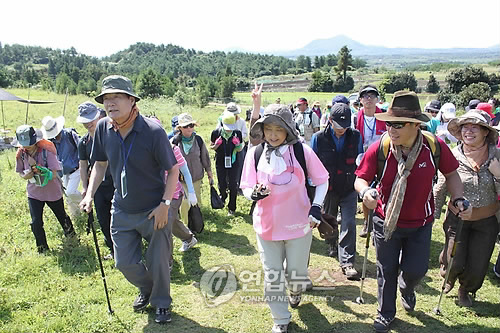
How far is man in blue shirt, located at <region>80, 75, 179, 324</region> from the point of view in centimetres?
371

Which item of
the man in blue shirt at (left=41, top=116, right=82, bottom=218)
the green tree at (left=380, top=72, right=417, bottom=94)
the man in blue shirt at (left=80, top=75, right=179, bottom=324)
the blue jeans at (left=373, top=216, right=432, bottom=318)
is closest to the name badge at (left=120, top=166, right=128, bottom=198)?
the man in blue shirt at (left=80, top=75, right=179, bottom=324)

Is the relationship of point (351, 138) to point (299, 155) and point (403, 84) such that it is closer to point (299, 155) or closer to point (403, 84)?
point (299, 155)

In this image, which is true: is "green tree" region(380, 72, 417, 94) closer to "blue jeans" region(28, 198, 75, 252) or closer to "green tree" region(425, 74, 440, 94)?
"green tree" region(425, 74, 440, 94)

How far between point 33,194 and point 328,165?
4.27 m

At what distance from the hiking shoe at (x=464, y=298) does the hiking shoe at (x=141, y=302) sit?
3.54m

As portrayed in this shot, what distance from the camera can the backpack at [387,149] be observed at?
3543 mm

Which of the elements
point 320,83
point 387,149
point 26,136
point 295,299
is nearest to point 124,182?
point 295,299

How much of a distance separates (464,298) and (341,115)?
2.56 metres

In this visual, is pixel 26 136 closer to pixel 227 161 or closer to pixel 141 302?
pixel 141 302

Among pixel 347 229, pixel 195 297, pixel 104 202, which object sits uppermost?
pixel 104 202

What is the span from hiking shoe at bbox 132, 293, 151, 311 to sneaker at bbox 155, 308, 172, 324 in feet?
0.95

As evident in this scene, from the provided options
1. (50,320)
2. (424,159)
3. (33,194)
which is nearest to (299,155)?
(424,159)

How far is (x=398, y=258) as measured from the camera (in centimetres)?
383

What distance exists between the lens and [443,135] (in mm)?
7254
